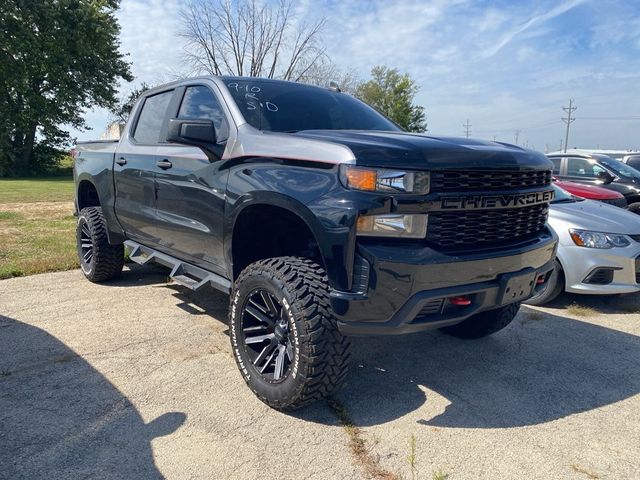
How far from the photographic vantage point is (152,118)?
4.58 m

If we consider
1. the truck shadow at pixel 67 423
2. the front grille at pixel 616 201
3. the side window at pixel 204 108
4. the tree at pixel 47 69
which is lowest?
the truck shadow at pixel 67 423

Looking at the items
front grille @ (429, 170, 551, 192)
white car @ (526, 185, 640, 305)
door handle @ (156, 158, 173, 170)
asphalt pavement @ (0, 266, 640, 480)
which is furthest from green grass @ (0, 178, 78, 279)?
white car @ (526, 185, 640, 305)

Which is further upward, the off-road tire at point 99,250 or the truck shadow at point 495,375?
the off-road tire at point 99,250

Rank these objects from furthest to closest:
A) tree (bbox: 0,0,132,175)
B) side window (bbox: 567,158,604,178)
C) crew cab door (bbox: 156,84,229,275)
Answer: tree (bbox: 0,0,132,175) < side window (bbox: 567,158,604,178) < crew cab door (bbox: 156,84,229,275)

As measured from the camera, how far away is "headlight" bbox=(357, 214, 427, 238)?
7.97ft

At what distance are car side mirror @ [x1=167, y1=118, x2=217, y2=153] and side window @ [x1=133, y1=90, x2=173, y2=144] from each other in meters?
1.23

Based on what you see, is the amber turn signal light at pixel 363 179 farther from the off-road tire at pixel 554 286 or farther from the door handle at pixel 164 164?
the off-road tire at pixel 554 286

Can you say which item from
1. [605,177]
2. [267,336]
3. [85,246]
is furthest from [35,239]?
[605,177]

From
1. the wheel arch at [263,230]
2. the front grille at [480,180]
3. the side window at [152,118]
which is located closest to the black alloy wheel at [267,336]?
the wheel arch at [263,230]

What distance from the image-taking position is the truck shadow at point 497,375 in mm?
2914

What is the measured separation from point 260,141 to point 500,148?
4.63ft

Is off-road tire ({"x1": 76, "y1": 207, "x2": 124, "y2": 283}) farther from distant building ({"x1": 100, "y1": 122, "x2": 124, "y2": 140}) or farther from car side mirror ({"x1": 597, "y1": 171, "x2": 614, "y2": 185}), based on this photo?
car side mirror ({"x1": 597, "y1": 171, "x2": 614, "y2": 185})

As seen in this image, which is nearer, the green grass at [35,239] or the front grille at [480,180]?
the front grille at [480,180]

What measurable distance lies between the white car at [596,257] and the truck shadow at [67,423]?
12.4 ft
